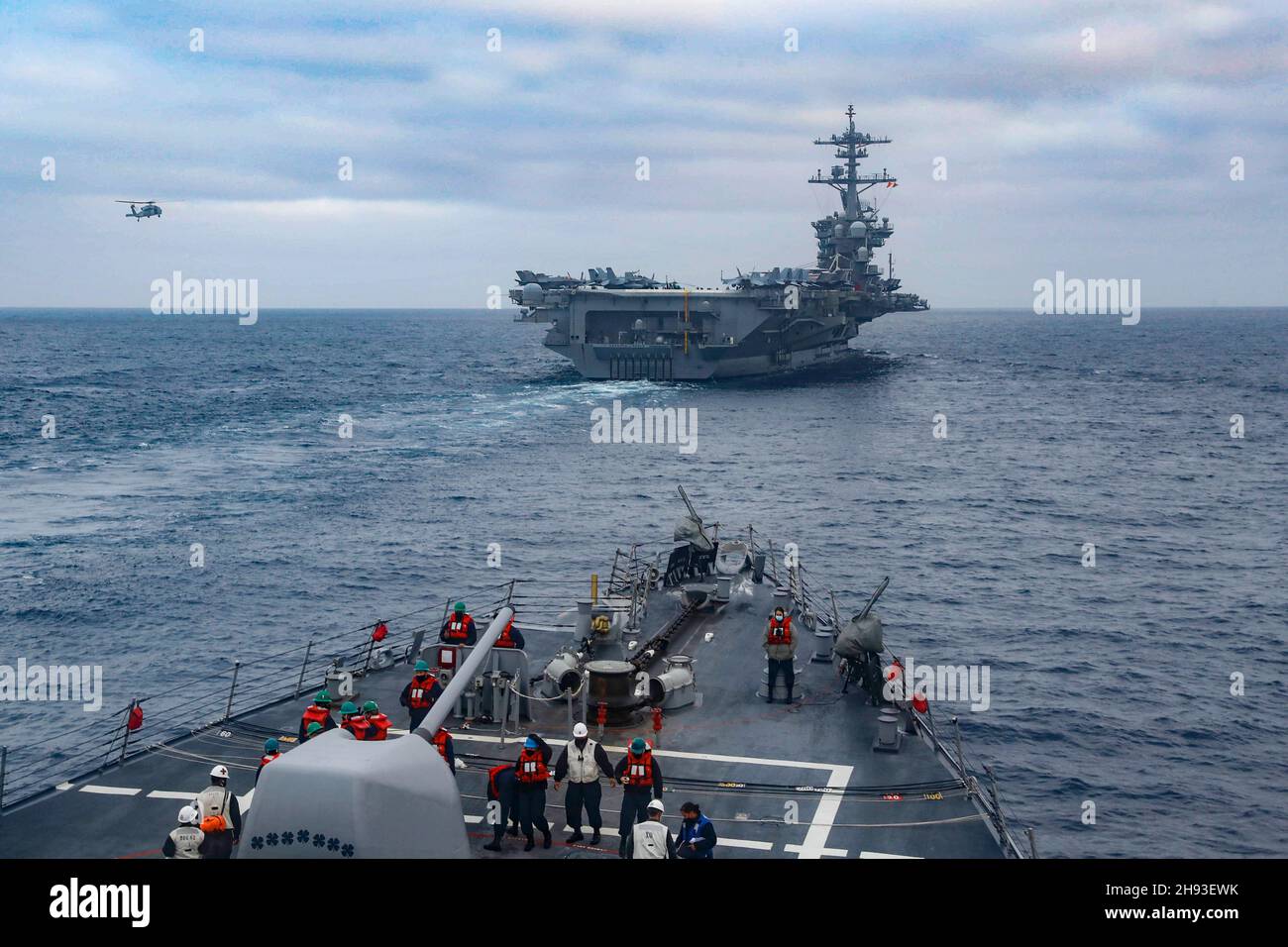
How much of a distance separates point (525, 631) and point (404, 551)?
28.3 meters

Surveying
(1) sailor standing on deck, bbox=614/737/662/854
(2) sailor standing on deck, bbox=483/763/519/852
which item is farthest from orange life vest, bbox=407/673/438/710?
(1) sailor standing on deck, bbox=614/737/662/854

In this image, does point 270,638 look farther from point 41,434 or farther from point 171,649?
point 41,434

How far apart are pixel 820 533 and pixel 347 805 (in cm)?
4806

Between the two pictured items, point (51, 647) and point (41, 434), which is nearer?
point (51, 647)

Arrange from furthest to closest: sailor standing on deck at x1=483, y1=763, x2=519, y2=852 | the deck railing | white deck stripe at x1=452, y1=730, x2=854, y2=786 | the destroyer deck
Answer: the deck railing → white deck stripe at x1=452, y1=730, x2=854, y2=786 → the destroyer deck → sailor standing on deck at x1=483, y1=763, x2=519, y2=852

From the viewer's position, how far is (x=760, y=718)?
21.0 m

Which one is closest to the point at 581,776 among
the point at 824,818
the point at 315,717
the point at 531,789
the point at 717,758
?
the point at 531,789

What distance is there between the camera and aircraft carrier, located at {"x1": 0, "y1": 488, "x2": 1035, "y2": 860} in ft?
39.8

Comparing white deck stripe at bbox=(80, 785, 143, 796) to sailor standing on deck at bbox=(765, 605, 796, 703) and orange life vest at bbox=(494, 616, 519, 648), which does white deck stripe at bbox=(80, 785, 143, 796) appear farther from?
sailor standing on deck at bbox=(765, 605, 796, 703)

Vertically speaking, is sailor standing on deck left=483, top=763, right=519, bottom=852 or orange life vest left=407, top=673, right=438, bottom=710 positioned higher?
orange life vest left=407, top=673, right=438, bottom=710

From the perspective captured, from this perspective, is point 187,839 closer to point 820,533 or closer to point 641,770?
point 641,770

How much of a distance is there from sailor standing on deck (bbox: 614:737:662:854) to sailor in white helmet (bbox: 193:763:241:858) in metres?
4.75

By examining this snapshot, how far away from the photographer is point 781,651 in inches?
850
